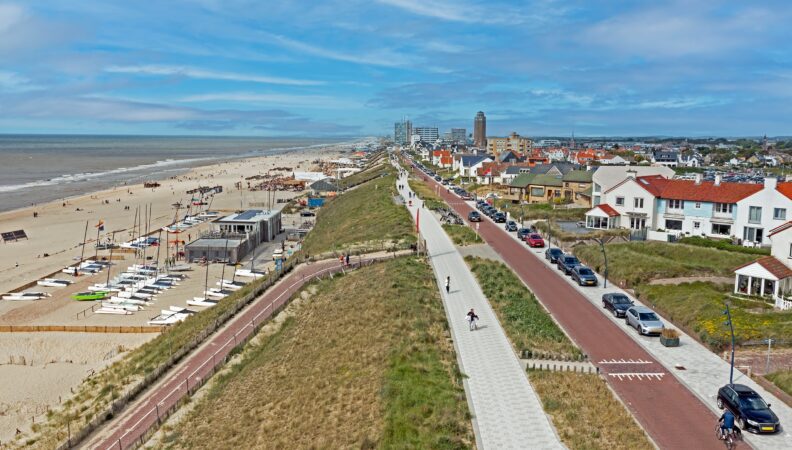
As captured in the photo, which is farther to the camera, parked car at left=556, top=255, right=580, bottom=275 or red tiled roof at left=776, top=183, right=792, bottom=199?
red tiled roof at left=776, top=183, right=792, bottom=199

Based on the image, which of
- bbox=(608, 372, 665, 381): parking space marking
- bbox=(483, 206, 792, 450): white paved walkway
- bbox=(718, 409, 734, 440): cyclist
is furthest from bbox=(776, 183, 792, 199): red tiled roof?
bbox=(718, 409, 734, 440): cyclist

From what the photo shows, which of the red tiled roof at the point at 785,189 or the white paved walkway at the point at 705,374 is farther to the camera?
the red tiled roof at the point at 785,189

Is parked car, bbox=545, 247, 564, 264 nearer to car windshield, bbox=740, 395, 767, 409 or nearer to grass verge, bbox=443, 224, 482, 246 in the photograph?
grass verge, bbox=443, 224, 482, 246

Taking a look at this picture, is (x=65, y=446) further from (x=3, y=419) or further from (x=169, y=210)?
(x=169, y=210)

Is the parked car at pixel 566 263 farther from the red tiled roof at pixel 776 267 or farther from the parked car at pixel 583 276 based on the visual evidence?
the red tiled roof at pixel 776 267

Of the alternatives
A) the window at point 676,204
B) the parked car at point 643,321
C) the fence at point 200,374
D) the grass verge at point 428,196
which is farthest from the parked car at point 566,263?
the grass verge at point 428,196
